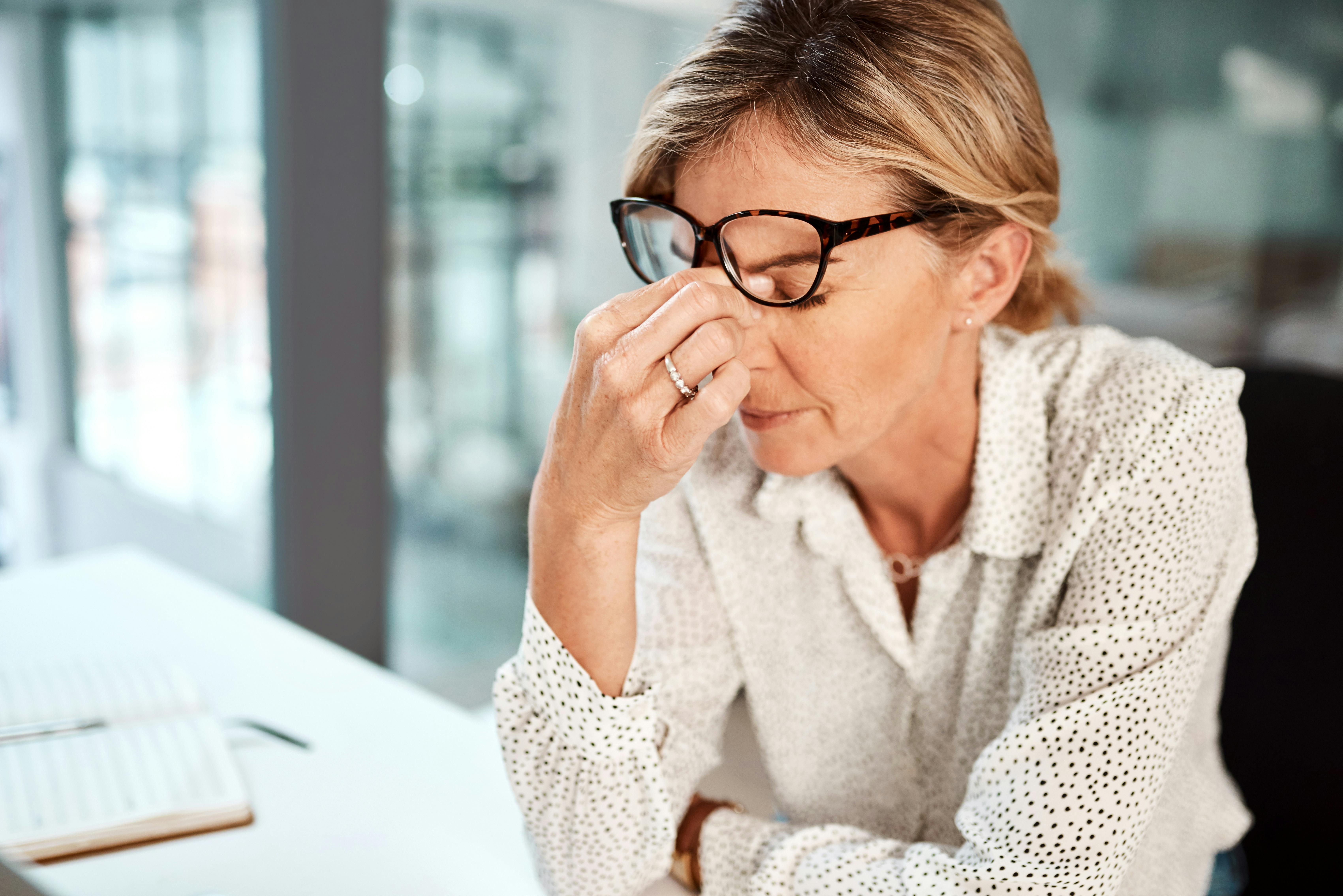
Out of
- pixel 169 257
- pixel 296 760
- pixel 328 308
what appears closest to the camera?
pixel 296 760

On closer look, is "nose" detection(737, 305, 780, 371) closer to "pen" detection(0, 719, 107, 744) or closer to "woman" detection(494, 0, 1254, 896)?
"woman" detection(494, 0, 1254, 896)

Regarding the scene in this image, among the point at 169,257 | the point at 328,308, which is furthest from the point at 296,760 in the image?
the point at 169,257

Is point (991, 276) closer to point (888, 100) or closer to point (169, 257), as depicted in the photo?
point (888, 100)

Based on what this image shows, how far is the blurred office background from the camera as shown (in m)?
1.97

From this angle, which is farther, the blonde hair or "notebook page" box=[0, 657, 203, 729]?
"notebook page" box=[0, 657, 203, 729]

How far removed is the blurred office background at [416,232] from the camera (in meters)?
1.97

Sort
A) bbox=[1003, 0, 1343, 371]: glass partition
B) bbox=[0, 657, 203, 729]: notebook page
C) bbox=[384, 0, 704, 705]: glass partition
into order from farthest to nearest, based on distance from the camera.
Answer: bbox=[384, 0, 704, 705]: glass partition
bbox=[1003, 0, 1343, 371]: glass partition
bbox=[0, 657, 203, 729]: notebook page

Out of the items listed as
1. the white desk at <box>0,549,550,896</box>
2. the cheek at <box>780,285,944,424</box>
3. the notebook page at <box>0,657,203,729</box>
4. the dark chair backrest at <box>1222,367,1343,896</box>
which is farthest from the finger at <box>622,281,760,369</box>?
the dark chair backrest at <box>1222,367,1343,896</box>

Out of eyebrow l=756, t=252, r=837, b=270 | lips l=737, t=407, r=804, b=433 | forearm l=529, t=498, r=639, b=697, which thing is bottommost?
forearm l=529, t=498, r=639, b=697

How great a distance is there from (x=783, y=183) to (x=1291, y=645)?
2.81 ft

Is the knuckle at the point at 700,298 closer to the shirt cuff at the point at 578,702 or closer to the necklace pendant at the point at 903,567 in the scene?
Answer: the shirt cuff at the point at 578,702

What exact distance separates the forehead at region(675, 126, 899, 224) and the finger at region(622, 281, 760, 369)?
3.9 inches

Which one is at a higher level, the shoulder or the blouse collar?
the shoulder

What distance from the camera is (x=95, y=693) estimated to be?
3.58 ft
